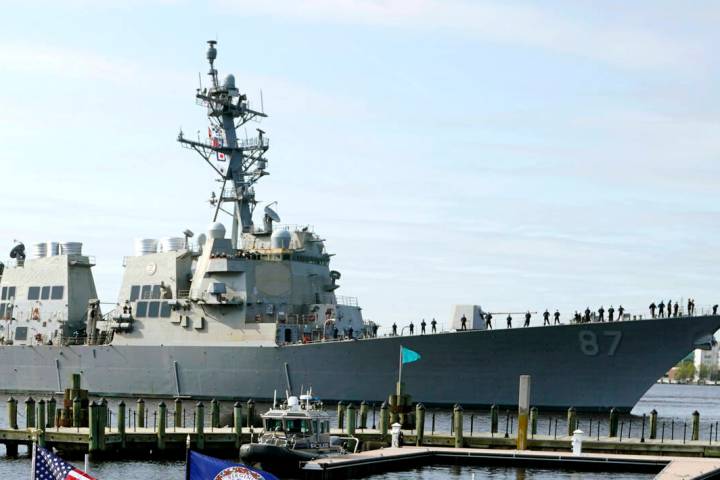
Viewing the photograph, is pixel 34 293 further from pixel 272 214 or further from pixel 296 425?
pixel 296 425

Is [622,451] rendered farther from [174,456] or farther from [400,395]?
[174,456]

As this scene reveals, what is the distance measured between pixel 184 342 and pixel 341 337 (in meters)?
6.72

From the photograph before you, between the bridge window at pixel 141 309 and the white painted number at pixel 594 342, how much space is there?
19.1 m

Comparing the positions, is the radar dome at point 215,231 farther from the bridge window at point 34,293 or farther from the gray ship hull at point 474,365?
the bridge window at point 34,293

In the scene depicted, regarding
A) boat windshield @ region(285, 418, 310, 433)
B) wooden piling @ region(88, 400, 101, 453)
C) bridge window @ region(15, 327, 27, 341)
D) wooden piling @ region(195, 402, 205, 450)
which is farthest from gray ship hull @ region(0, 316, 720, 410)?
boat windshield @ region(285, 418, 310, 433)

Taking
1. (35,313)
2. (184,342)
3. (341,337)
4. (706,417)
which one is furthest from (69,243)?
(706,417)

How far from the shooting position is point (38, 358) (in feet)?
184

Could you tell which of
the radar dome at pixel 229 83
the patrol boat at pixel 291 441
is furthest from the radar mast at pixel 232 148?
the patrol boat at pixel 291 441

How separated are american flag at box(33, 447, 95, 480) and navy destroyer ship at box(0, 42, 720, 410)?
3218 cm

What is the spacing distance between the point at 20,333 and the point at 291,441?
32444 millimetres

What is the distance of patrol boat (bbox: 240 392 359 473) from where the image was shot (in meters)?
28.2

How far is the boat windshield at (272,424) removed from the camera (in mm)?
29531

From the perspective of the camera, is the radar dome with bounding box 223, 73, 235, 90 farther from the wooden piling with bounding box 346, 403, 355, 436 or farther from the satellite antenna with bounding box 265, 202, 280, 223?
the wooden piling with bounding box 346, 403, 355, 436

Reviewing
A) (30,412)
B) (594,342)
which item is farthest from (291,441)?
(594,342)
